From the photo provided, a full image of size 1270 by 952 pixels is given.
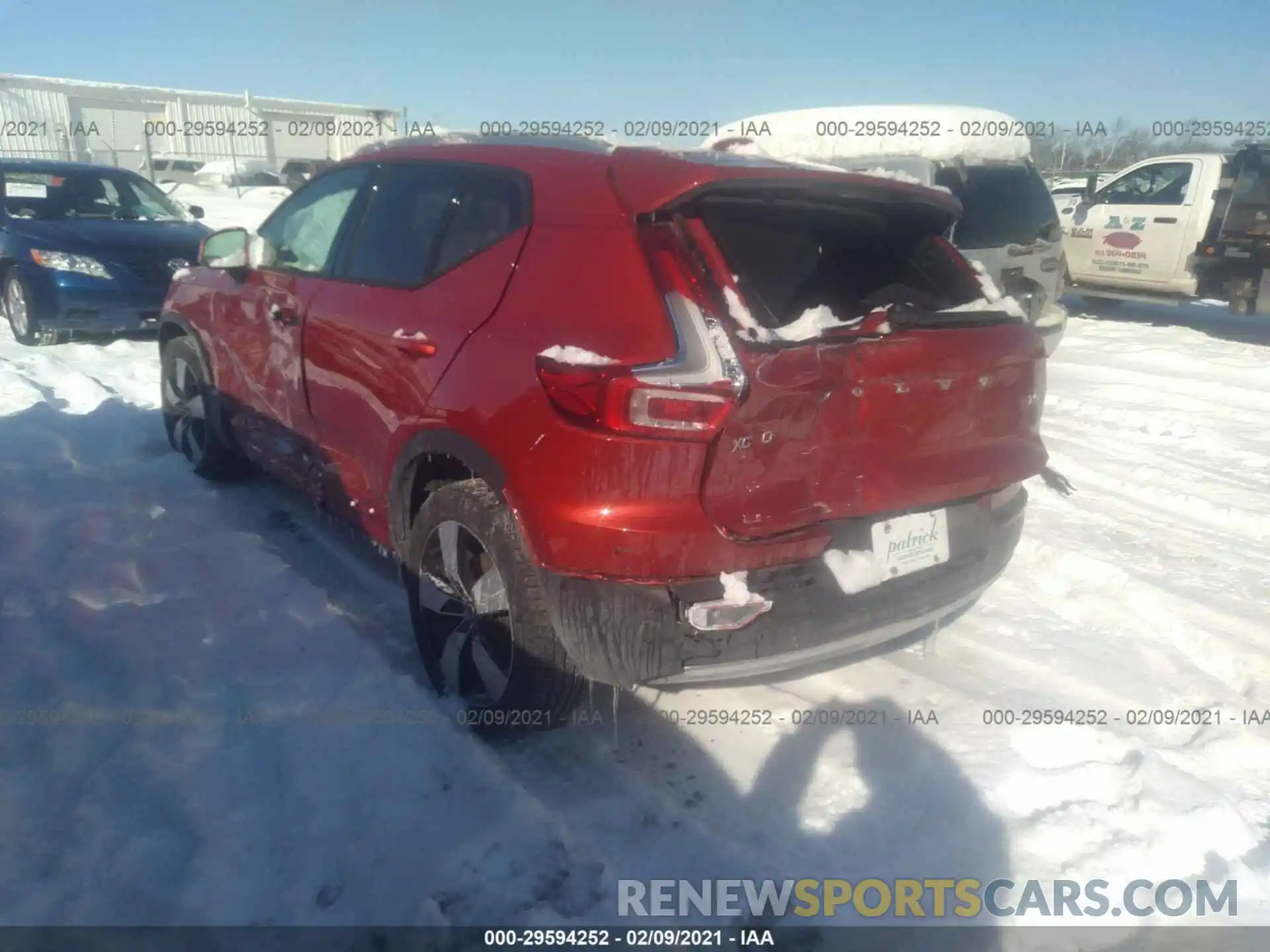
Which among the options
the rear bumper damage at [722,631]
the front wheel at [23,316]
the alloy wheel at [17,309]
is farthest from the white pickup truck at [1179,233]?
the alloy wheel at [17,309]

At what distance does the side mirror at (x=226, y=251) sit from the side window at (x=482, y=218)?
1.59m

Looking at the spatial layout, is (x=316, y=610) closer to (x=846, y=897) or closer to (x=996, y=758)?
(x=846, y=897)

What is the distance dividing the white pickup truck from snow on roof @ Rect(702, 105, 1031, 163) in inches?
140

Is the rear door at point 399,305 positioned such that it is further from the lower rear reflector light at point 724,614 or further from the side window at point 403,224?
the lower rear reflector light at point 724,614

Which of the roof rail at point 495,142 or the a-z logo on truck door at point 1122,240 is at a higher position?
the roof rail at point 495,142

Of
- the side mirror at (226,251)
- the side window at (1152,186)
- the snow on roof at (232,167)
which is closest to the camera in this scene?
the side mirror at (226,251)

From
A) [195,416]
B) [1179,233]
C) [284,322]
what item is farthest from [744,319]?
[1179,233]

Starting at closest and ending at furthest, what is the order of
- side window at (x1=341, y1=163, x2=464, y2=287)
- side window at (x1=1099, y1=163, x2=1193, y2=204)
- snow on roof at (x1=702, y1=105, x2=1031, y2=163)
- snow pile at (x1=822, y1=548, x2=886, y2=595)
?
snow pile at (x1=822, y1=548, x2=886, y2=595) → side window at (x1=341, y1=163, x2=464, y2=287) → snow on roof at (x1=702, y1=105, x2=1031, y2=163) → side window at (x1=1099, y1=163, x2=1193, y2=204)

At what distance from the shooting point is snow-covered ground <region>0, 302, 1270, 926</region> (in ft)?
7.91

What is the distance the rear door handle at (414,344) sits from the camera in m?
2.83

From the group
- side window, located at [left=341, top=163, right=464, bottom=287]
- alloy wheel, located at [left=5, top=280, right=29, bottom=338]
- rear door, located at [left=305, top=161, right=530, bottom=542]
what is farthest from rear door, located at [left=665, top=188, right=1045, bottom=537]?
alloy wheel, located at [left=5, top=280, right=29, bottom=338]

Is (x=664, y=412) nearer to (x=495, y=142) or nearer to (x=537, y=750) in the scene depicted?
(x=537, y=750)

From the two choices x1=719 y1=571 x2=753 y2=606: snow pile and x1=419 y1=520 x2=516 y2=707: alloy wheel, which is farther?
x1=419 y1=520 x2=516 y2=707: alloy wheel

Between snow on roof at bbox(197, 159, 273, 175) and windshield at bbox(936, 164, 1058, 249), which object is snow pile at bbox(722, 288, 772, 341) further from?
snow on roof at bbox(197, 159, 273, 175)
